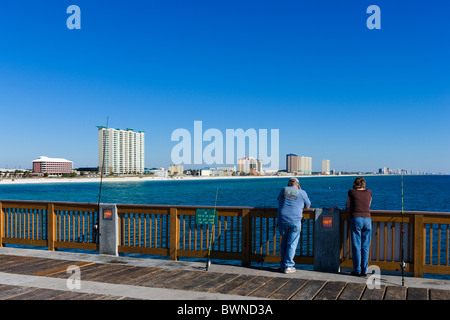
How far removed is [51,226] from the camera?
30.6 ft

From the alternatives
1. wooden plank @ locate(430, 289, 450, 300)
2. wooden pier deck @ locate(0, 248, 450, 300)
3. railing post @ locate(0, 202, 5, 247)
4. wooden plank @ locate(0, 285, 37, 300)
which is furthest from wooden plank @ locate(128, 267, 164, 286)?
railing post @ locate(0, 202, 5, 247)

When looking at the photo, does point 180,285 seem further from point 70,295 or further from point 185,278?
point 70,295

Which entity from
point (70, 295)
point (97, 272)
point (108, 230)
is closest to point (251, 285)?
point (70, 295)

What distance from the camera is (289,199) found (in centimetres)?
715

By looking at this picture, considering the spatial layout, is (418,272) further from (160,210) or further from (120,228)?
(120,228)

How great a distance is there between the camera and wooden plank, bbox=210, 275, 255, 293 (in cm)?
595

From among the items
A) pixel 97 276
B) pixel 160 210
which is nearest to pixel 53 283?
pixel 97 276

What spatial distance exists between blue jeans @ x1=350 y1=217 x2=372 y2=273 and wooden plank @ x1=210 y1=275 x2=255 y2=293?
1.84 metres

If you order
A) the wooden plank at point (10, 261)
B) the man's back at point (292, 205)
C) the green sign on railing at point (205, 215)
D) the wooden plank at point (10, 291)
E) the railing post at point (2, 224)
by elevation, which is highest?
the man's back at point (292, 205)

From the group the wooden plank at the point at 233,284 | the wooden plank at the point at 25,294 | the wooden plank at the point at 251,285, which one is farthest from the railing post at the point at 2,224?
the wooden plank at the point at 251,285

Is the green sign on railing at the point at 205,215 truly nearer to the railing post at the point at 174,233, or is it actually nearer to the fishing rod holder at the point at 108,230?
the railing post at the point at 174,233

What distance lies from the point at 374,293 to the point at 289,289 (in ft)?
4.02

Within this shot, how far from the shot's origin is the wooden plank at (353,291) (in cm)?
561

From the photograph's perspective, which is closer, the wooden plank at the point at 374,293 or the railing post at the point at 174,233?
the wooden plank at the point at 374,293
